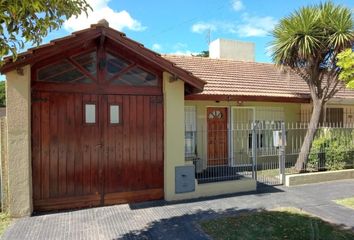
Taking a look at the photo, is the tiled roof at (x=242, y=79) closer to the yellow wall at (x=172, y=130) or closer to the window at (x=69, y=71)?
the yellow wall at (x=172, y=130)

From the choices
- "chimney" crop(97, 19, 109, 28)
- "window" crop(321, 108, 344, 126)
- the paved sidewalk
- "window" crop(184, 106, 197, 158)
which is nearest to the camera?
A: the paved sidewalk

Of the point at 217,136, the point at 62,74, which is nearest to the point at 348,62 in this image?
the point at 217,136

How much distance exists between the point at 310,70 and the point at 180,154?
6060 mm

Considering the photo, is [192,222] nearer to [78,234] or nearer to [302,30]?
[78,234]

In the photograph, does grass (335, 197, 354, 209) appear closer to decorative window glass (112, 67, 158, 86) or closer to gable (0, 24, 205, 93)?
gable (0, 24, 205, 93)

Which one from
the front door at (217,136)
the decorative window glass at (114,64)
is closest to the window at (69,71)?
the decorative window glass at (114,64)

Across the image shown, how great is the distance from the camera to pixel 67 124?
7.02 m

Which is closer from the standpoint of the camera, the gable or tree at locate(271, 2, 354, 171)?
the gable

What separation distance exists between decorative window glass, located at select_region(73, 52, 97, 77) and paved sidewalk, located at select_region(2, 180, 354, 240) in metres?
3.43

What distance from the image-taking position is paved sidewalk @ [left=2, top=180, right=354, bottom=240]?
567cm

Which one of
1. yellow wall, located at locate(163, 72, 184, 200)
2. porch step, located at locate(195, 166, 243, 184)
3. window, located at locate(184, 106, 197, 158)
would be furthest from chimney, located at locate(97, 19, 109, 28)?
porch step, located at locate(195, 166, 243, 184)

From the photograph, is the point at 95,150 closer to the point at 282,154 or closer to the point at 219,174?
the point at 219,174

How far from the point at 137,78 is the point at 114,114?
1.15 m

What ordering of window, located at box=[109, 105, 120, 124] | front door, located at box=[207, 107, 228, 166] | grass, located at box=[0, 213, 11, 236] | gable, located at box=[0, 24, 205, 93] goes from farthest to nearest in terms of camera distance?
front door, located at box=[207, 107, 228, 166]
window, located at box=[109, 105, 120, 124]
gable, located at box=[0, 24, 205, 93]
grass, located at box=[0, 213, 11, 236]
